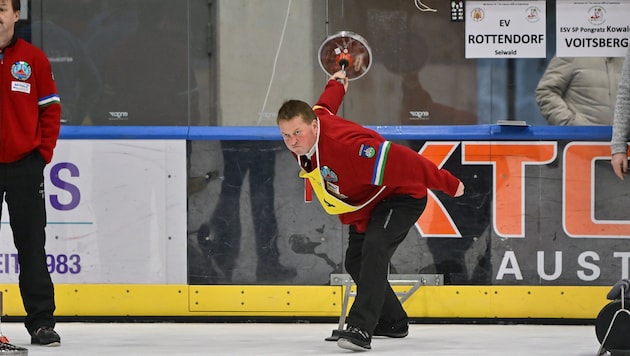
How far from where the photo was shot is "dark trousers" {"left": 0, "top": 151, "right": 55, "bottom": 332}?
624 centimetres

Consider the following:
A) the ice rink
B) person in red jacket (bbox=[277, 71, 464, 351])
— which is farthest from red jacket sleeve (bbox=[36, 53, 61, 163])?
person in red jacket (bbox=[277, 71, 464, 351])

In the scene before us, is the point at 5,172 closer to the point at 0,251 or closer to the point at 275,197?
the point at 0,251

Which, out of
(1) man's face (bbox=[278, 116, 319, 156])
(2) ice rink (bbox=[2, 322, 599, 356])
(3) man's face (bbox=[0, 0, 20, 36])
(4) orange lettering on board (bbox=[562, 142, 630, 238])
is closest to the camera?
(1) man's face (bbox=[278, 116, 319, 156])

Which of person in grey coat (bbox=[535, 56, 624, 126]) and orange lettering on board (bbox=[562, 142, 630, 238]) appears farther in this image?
person in grey coat (bbox=[535, 56, 624, 126])

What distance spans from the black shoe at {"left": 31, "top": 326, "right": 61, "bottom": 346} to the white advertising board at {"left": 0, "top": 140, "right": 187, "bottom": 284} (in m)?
1.29

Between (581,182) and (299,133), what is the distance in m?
2.32

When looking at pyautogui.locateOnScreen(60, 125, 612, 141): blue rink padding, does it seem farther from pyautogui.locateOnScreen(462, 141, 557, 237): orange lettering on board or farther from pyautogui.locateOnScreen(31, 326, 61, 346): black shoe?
pyautogui.locateOnScreen(31, 326, 61, 346): black shoe

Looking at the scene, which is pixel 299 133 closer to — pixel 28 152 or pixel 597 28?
pixel 28 152

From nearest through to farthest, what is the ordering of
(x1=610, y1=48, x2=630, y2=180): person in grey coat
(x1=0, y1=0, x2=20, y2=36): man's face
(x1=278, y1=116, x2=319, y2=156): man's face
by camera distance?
(x1=278, y1=116, x2=319, y2=156): man's face, (x1=0, y1=0, x2=20, y2=36): man's face, (x1=610, y1=48, x2=630, y2=180): person in grey coat

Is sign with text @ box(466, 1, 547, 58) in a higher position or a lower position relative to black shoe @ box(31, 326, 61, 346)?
higher

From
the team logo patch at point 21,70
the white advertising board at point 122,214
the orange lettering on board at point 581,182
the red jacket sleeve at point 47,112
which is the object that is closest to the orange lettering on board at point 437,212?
the orange lettering on board at point 581,182

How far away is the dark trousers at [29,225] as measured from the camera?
6.24 m

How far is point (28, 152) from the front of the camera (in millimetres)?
6234

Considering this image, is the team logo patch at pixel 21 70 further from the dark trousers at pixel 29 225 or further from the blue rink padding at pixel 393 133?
the blue rink padding at pixel 393 133
